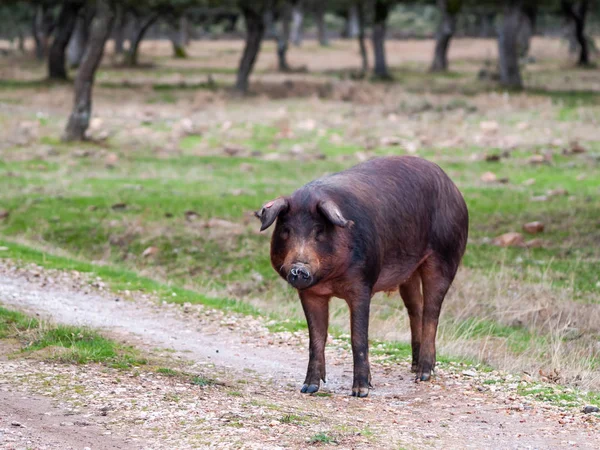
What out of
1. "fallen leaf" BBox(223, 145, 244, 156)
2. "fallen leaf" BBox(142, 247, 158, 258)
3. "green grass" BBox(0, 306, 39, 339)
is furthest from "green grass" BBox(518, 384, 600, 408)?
"fallen leaf" BBox(223, 145, 244, 156)

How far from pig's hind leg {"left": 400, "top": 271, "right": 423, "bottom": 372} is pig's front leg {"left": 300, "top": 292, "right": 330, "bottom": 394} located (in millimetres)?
1253

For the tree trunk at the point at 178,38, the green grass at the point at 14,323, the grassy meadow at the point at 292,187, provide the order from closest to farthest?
the green grass at the point at 14,323 → the grassy meadow at the point at 292,187 → the tree trunk at the point at 178,38

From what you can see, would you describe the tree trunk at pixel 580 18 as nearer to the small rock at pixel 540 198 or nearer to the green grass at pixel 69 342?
the small rock at pixel 540 198

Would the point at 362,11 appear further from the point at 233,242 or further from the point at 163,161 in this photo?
the point at 233,242

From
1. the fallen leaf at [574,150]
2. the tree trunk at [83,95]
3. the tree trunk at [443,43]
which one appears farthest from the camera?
the tree trunk at [443,43]

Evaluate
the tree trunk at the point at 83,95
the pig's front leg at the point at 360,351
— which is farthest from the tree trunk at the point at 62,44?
the pig's front leg at the point at 360,351

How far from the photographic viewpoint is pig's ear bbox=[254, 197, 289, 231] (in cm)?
759

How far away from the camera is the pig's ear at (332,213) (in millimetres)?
7562

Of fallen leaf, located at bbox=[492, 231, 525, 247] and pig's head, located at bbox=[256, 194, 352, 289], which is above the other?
pig's head, located at bbox=[256, 194, 352, 289]

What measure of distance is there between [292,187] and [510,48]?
2406 cm

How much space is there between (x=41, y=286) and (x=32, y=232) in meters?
5.02

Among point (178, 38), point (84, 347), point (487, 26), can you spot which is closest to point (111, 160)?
point (84, 347)

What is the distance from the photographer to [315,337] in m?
8.45

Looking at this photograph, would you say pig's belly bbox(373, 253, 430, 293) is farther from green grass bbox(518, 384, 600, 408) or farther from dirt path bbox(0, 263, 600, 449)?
green grass bbox(518, 384, 600, 408)
